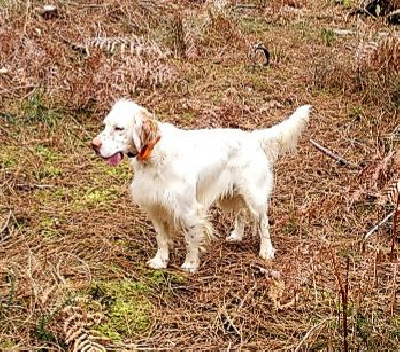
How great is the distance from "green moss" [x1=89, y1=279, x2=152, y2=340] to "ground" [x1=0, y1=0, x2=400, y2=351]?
1 cm

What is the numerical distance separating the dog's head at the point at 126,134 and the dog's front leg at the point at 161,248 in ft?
1.74

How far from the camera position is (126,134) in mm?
4270

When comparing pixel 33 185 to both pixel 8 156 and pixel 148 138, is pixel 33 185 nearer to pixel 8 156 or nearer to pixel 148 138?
pixel 8 156

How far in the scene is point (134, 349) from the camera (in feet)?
12.3

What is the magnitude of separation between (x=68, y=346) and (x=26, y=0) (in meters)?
6.00

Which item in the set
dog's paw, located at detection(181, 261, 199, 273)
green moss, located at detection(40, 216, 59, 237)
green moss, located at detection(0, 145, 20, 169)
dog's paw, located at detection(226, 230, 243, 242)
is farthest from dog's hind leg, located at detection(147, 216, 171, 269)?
green moss, located at detection(0, 145, 20, 169)

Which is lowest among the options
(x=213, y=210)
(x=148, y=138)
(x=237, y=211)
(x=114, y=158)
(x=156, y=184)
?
(x=213, y=210)

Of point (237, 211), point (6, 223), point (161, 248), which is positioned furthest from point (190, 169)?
point (6, 223)

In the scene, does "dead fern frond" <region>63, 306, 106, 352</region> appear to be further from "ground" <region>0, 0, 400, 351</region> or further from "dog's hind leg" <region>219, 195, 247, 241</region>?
"dog's hind leg" <region>219, 195, 247, 241</region>

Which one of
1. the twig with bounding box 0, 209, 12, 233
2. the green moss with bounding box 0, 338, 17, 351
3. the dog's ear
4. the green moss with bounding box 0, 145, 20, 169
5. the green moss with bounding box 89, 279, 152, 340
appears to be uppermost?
the dog's ear

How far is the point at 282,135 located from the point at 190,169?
3.00 ft

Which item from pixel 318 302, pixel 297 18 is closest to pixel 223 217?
pixel 318 302

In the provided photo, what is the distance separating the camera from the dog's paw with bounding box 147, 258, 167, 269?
459 centimetres

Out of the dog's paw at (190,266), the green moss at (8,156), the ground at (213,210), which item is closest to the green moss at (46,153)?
the ground at (213,210)
